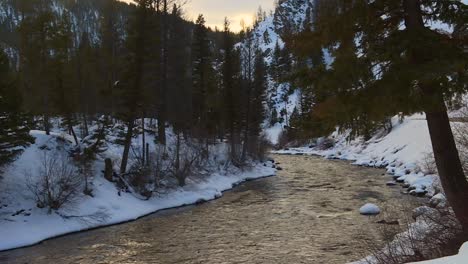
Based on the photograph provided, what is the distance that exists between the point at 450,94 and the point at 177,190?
75.9 feet

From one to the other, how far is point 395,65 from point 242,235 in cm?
1229

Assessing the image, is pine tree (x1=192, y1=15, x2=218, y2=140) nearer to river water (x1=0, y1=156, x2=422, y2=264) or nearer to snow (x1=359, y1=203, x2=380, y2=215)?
river water (x1=0, y1=156, x2=422, y2=264)

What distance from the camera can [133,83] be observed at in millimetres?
30453

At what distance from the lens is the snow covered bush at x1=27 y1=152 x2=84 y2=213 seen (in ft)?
75.3

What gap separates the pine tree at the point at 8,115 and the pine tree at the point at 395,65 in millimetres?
15698

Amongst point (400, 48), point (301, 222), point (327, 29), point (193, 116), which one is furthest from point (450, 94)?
point (193, 116)

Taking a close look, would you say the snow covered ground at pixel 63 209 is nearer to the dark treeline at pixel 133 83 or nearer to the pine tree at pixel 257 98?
the dark treeline at pixel 133 83

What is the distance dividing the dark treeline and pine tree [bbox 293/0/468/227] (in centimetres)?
1663

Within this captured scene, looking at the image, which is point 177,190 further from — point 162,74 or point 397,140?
point 397,140

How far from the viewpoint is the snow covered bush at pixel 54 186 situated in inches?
904

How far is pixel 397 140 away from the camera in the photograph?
183 feet

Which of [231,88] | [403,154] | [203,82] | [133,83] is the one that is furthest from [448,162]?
[203,82]

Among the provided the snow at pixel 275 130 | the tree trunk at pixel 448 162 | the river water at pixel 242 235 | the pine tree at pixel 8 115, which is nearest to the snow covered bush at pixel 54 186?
the pine tree at pixel 8 115

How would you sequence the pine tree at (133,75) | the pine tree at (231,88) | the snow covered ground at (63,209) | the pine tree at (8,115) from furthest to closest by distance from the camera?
the pine tree at (231,88) < the pine tree at (133,75) < the pine tree at (8,115) < the snow covered ground at (63,209)
